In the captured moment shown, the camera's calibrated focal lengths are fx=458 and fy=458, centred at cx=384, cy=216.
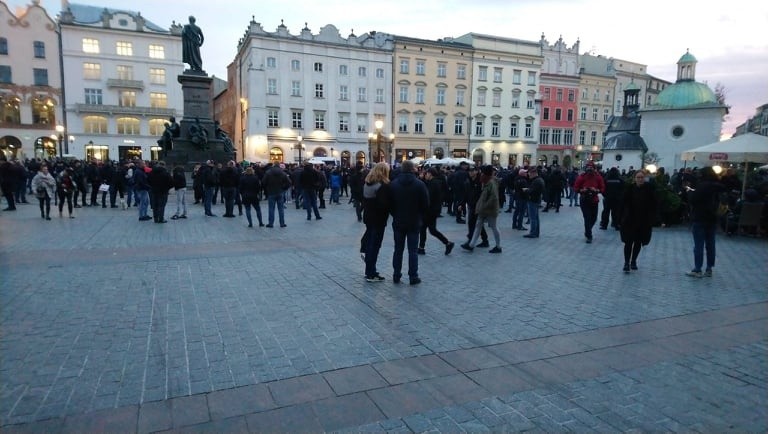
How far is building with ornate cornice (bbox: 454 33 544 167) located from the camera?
57500 mm

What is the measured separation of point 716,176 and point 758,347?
13.1ft

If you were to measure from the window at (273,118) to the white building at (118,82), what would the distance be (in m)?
14.2

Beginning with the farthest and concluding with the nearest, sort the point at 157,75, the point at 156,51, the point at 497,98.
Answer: the point at 497,98 → the point at 157,75 → the point at 156,51

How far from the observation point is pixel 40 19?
1981 inches

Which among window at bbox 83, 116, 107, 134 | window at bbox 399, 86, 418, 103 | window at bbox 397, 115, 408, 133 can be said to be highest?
window at bbox 399, 86, 418, 103

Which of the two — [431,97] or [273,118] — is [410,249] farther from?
[431,97]

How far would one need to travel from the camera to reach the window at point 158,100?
5262 centimetres

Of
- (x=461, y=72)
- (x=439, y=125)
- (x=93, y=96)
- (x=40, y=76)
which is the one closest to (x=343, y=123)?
(x=439, y=125)

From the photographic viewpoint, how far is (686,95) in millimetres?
44406

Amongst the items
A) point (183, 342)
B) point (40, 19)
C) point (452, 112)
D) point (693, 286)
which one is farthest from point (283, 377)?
point (40, 19)

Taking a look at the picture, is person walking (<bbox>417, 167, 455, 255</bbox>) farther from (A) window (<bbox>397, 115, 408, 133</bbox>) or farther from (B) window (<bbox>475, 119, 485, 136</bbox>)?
(B) window (<bbox>475, 119, 485, 136</bbox>)

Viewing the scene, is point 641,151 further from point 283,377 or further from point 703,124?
point 283,377

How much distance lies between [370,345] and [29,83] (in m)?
61.0

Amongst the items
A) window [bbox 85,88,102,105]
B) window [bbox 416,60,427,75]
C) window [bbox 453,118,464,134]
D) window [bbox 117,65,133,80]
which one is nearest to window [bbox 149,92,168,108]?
window [bbox 117,65,133,80]
